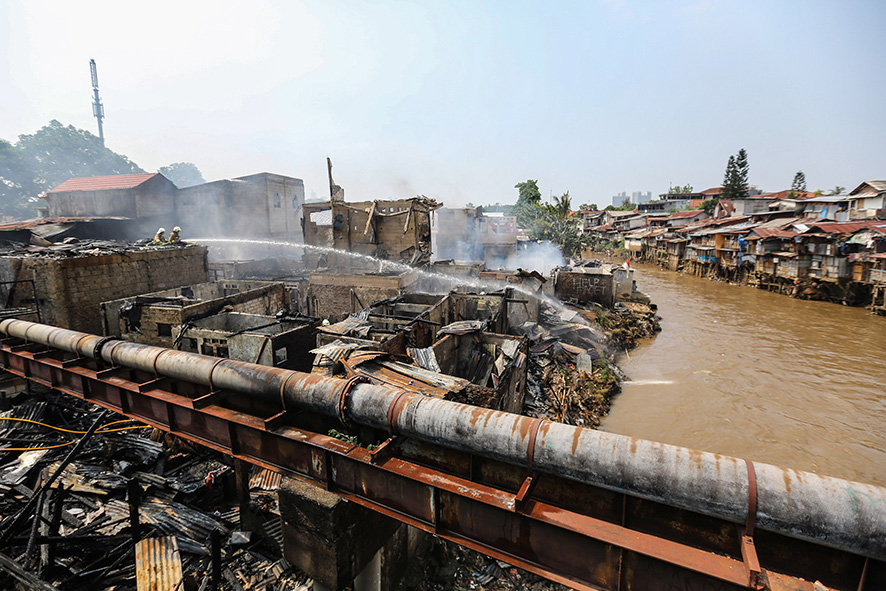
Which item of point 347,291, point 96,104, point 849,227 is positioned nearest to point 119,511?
point 347,291

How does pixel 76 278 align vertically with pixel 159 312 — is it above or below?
above

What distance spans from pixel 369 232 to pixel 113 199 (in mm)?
23105

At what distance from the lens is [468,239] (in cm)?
4091

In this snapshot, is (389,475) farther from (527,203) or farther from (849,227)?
(527,203)

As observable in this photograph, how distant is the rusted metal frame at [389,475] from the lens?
2.93 m

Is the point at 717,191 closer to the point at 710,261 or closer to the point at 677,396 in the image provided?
the point at 710,261

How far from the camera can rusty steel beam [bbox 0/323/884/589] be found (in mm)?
2930

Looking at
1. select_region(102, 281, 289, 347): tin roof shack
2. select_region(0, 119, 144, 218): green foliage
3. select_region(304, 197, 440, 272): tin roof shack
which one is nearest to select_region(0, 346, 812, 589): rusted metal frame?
select_region(102, 281, 289, 347): tin roof shack

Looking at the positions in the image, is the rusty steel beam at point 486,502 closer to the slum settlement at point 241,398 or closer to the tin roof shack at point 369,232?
the slum settlement at point 241,398

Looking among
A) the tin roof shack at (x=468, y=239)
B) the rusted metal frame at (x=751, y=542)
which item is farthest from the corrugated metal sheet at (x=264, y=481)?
the tin roof shack at (x=468, y=239)

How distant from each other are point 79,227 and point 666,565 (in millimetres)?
32370

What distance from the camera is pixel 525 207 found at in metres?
52.7

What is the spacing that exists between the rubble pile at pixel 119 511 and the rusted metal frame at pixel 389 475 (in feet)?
4.03

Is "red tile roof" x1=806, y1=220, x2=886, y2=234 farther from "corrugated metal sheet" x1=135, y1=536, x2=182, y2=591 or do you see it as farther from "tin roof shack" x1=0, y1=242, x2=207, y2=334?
"tin roof shack" x1=0, y1=242, x2=207, y2=334
